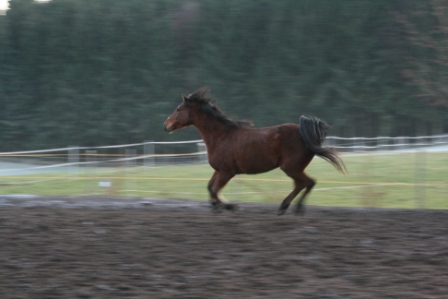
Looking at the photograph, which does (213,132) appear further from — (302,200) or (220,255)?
(220,255)

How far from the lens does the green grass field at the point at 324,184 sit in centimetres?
1426

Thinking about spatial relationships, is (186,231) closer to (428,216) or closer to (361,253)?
A: (361,253)

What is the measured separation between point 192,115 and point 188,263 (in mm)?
4200

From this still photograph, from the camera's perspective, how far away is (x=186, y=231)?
8.38 m

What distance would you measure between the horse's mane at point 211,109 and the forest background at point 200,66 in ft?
85.8

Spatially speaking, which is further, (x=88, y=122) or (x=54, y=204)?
(x=88, y=122)

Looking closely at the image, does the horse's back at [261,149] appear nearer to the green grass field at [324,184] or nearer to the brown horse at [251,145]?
the brown horse at [251,145]

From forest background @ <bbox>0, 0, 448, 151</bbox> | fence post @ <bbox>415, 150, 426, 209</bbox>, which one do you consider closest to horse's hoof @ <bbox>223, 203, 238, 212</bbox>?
fence post @ <bbox>415, 150, 426, 209</bbox>

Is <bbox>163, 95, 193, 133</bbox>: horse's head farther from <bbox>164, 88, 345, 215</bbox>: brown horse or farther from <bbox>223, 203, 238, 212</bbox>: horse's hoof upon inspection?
<bbox>223, 203, 238, 212</bbox>: horse's hoof

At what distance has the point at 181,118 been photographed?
10.8 meters

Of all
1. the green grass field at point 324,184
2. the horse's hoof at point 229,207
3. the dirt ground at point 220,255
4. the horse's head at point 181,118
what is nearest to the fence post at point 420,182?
the green grass field at point 324,184

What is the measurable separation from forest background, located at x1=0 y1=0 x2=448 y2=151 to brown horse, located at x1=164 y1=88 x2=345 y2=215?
2620 cm

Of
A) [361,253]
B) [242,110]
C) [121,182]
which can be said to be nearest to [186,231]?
[361,253]

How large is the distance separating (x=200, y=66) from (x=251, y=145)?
103 feet
